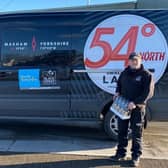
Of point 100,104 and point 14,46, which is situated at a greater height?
point 14,46

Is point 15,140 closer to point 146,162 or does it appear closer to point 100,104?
point 100,104

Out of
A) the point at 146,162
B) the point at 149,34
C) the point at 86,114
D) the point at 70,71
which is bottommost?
the point at 146,162

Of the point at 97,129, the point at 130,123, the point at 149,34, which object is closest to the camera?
the point at 130,123

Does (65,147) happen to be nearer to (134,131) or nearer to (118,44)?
(134,131)

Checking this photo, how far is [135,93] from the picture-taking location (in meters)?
6.46

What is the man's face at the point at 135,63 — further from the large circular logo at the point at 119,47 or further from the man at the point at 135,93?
the large circular logo at the point at 119,47

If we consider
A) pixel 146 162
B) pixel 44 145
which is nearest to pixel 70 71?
pixel 44 145

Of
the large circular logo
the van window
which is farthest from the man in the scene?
the van window

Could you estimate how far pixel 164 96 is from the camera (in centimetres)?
755

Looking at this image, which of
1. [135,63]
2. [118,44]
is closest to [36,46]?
[118,44]

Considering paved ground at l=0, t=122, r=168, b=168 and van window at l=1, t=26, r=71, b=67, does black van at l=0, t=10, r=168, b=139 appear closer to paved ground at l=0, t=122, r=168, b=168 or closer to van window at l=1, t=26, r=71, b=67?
van window at l=1, t=26, r=71, b=67

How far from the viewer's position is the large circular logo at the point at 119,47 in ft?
24.5

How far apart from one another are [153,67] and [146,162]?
165 cm

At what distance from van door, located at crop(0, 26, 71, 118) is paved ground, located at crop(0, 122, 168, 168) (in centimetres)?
51
